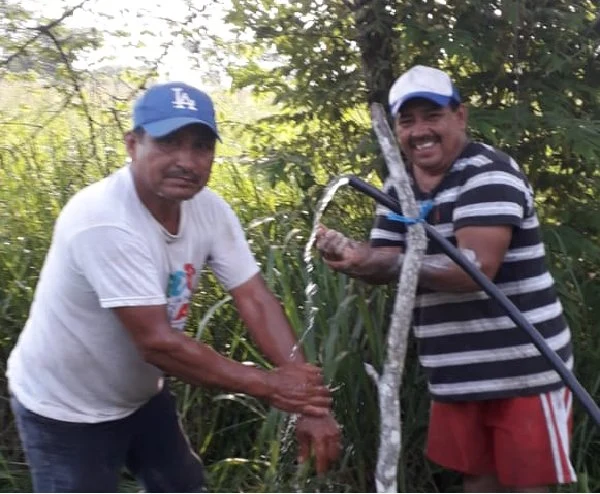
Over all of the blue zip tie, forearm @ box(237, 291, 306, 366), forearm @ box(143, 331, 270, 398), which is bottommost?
forearm @ box(143, 331, 270, 398)

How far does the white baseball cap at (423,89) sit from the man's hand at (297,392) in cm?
91

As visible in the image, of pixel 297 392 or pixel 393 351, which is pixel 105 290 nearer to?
pixel 297 392

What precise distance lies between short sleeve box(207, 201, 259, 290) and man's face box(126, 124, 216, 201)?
0.29m

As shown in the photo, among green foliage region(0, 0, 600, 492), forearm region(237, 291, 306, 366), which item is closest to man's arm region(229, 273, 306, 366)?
forearm region(237, 291, 306, 366)

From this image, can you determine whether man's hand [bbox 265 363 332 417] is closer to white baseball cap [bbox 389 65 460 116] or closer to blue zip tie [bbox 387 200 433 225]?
blue zip tie [bbox 387 200 433 225]

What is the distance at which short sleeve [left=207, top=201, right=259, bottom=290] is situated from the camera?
2.77 metres

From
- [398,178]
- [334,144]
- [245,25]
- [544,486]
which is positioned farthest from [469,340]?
[245,25]

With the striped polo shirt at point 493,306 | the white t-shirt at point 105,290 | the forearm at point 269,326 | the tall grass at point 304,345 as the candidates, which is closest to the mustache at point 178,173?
the white t-shirt at point 105,290

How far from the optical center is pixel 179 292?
2613mm

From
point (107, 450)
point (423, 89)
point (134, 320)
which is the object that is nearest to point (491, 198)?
point (423, 89)

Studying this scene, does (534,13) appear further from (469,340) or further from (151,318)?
(151,318)

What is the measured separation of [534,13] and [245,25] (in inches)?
53.1

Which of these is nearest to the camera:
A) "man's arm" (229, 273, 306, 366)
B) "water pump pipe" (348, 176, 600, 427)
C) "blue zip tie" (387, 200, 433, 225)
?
"blue zip tie" (387, 200, 433, 225)

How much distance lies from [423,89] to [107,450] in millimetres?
1392
